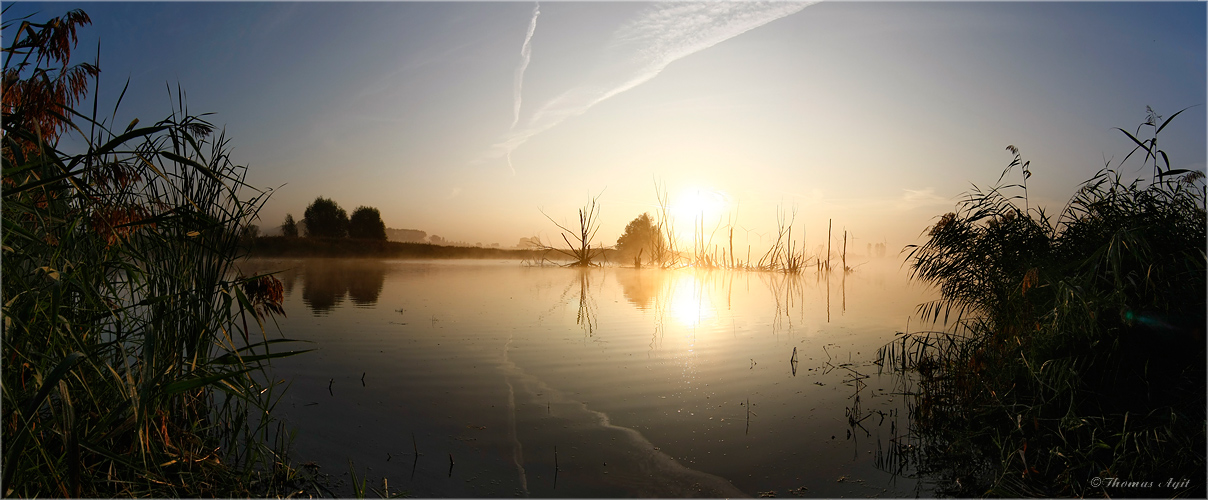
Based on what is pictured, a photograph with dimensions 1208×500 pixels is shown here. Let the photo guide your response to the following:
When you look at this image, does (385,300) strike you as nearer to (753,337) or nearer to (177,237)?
(753,337)

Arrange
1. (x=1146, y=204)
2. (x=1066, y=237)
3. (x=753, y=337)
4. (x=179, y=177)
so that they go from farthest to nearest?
(x=753, y=337) → (x=1066, y=237) → (x=1146, y=204) → (x=179, y=177)

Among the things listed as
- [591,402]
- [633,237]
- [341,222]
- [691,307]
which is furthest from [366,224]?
[591,402]

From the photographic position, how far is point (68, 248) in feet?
7.32

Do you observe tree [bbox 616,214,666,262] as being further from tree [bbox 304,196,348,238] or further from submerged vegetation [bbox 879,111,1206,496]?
submerged vegetation [bbox 879,111,1206,496]

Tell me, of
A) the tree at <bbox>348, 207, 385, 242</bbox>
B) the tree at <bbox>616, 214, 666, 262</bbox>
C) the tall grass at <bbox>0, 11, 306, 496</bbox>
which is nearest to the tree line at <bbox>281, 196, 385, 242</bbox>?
the tree at <bbox>348, 207, 385, 242</bbox>

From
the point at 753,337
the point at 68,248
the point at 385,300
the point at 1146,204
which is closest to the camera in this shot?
the point at 68,248

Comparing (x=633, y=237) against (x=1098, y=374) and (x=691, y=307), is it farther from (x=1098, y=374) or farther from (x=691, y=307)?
(x=1098, y=374)

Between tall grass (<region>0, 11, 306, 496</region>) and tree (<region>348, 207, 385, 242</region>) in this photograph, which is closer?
tall grass (<region>0, 11, 306, 496</region>)

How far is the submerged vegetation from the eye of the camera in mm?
2730

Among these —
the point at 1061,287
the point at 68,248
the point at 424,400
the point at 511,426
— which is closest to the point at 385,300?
the point at 424,400

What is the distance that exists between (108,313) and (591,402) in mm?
2778

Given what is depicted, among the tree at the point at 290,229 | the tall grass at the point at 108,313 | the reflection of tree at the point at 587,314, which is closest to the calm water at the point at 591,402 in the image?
the reflection of tree at the point at 587,314

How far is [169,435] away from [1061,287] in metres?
4.88

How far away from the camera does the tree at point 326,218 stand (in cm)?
2528
